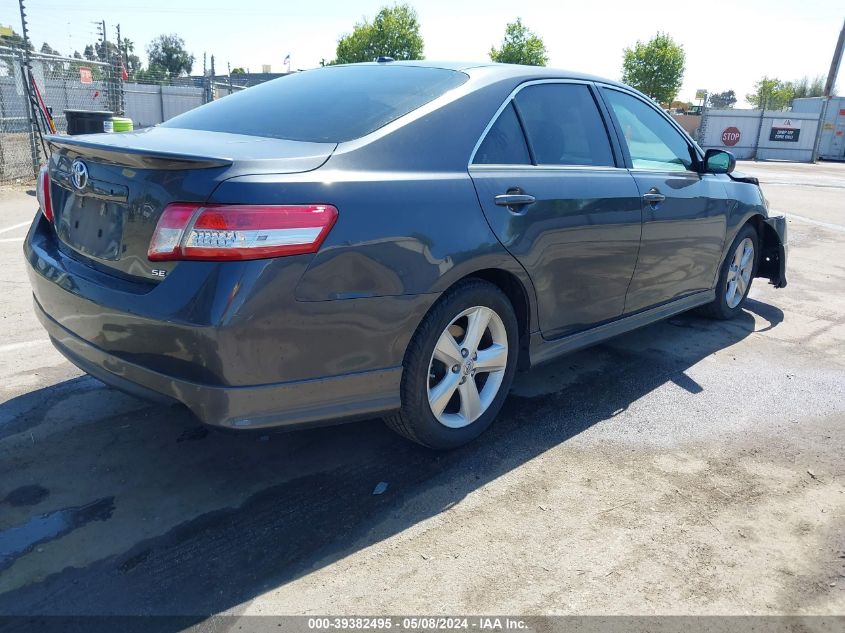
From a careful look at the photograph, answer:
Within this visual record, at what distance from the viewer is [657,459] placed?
10.5 feet

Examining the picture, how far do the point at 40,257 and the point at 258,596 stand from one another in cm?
174

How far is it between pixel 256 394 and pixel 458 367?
0.99 metres

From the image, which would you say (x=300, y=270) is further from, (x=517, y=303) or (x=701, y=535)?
(x=701, y=535)

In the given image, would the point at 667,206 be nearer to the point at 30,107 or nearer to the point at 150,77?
the point at 30,107

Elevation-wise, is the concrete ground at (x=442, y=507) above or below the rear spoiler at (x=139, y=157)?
below

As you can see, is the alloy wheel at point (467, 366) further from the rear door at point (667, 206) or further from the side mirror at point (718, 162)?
the side mirror at point (718, 162)

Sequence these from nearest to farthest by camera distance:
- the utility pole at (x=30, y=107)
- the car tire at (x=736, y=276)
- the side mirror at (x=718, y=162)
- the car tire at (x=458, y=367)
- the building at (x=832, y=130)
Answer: the car tire at (x=458, y=367)
the side mirror at (x=718, y=162)
the car tire at (x=736, y=276)
the utility pole at (x=30, y=107)
the building at (x=832, y=130)

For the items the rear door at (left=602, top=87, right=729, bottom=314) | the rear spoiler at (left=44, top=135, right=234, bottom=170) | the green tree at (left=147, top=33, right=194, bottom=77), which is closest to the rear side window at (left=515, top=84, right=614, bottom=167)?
the rear door at (left=602, top=87, right=729, bottom=314)

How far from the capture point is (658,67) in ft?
155

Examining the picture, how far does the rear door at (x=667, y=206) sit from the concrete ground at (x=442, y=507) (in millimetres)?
665

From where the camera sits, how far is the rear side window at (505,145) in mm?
3023

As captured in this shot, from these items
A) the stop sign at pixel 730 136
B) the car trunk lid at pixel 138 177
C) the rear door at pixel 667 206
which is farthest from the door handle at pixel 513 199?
the stop sign at pixel 730 136

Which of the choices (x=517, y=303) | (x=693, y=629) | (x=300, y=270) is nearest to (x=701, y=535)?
(x=693, y=629)

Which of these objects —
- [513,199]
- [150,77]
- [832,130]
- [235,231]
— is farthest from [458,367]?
[832,130]
